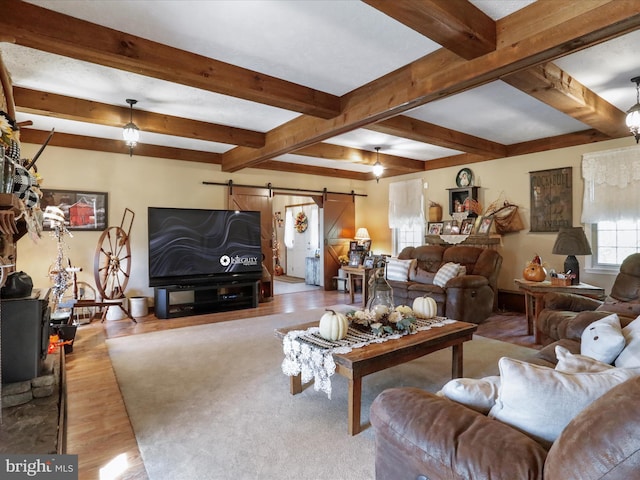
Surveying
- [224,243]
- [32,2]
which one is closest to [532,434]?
[32,2]

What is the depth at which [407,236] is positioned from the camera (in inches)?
295

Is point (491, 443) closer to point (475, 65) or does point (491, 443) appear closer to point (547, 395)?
point (547, 395)

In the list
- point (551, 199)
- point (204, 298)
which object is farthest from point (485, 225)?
point (204, 298)

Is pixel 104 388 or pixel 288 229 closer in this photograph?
pixel 104 388

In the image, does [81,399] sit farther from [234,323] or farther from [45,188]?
[45,188]

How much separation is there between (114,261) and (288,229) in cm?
562

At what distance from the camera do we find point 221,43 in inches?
100

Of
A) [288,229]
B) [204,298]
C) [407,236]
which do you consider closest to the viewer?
[204,298]

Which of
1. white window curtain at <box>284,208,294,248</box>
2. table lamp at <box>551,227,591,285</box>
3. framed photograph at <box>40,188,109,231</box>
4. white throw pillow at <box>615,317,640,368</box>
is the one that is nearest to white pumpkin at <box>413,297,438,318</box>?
white throw pillow at <box>615,317,640,368</box>

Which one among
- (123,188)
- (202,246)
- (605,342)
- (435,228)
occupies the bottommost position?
(605,342)

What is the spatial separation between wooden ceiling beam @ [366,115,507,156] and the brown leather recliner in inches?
92.3

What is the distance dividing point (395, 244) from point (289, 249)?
382cm

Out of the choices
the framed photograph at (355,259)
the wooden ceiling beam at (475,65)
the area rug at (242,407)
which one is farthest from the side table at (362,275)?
the wooden ceiling beam at (475,65)

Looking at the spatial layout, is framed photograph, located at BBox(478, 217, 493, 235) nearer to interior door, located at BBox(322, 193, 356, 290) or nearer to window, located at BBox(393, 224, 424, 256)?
window, located at BBox(393, 224, 424, 256)
